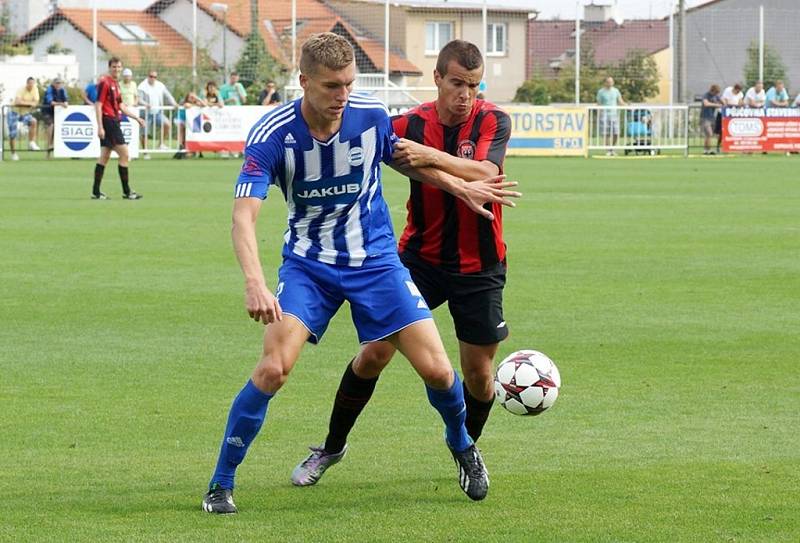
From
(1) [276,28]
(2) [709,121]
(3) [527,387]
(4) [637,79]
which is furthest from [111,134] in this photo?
(4) [637,79]

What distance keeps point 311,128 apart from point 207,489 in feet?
4.98

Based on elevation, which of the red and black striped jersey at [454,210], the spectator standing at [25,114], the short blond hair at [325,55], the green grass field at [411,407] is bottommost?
the green grass field at [411,407]

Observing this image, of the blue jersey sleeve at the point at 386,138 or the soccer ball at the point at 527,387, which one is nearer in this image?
the blue jersey sleeve at the point at 386,138

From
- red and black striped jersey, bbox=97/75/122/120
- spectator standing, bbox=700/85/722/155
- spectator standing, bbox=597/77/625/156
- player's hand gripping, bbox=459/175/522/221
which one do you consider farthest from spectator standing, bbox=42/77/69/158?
player's hand gripping, bbox=459/175/522/221

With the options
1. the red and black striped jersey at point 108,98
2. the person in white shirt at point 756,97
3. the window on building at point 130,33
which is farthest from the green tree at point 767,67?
the red and black striped jersey at point 108,98

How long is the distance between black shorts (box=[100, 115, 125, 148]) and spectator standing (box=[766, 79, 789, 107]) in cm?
2445

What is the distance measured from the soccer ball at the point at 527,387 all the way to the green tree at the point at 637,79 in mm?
39535

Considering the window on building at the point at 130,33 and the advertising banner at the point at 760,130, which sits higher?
the window on building at the point at 130,33

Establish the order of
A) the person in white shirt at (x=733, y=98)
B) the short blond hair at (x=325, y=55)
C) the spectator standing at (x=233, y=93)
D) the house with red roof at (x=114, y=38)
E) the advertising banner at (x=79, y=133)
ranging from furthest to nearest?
the house with red roof at (x=114, y=38)
the person in white shirt at (x=733, y=98)
the spectator standing at (x=233, y=93)
the advertising banner at (x=79, y=133)
the short blond hair at (x=325, y=55)

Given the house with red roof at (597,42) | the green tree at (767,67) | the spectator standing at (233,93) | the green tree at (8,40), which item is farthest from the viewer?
the green tree at (8,40)

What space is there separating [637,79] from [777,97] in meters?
6.15

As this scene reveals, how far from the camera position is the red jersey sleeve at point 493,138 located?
6.39m

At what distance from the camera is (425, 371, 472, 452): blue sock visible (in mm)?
5934

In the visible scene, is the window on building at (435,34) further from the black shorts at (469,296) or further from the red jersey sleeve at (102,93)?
the black shorts at (469,296)
